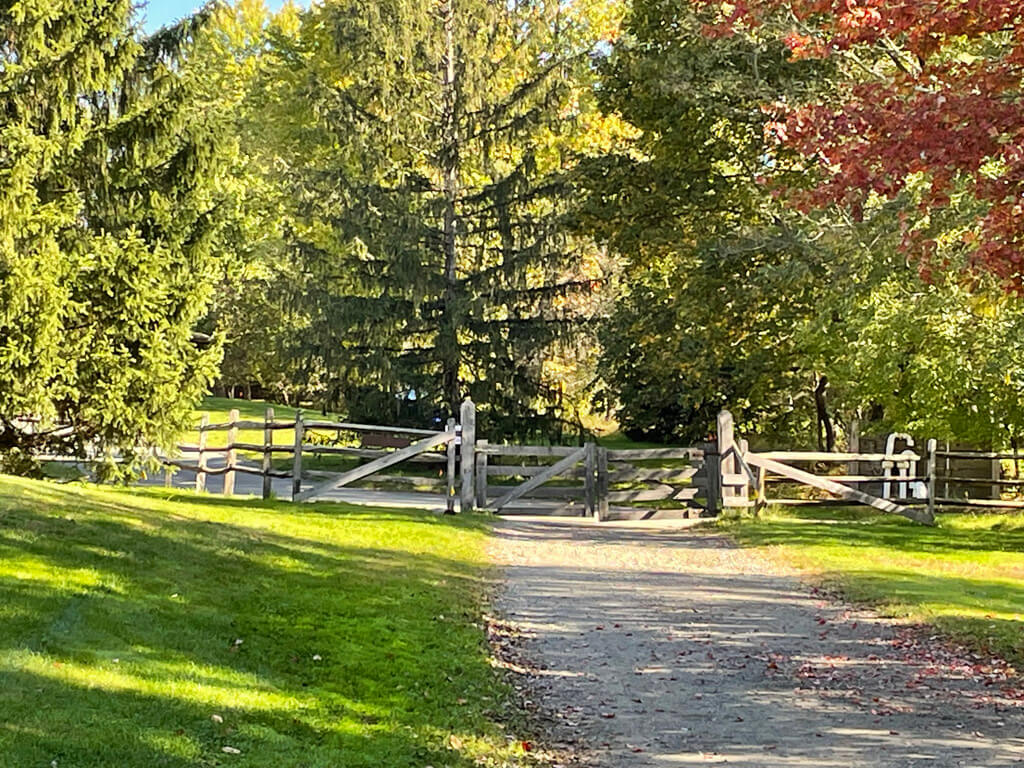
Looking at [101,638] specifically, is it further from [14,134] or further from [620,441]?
[620,441]

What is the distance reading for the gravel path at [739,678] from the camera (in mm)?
6426

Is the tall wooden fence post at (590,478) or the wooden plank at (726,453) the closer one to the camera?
the wooden plank at (726,453)

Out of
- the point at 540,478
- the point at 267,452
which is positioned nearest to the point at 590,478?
the point at 540,478

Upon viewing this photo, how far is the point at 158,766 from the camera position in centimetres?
506

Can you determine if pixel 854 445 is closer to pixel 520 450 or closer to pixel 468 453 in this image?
pixel 520 450

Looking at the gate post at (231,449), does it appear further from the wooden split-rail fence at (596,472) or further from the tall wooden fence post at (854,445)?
the tall wooden fence post at (854,445)

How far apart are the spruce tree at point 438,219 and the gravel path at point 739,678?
50.6 ft

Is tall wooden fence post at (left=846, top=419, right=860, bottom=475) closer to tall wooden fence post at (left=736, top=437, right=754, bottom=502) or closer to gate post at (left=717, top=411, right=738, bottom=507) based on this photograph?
tall wooden fence post at (left=736, top=437, right=754, bottom=502)

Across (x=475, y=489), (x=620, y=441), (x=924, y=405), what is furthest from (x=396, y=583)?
(x=620, y=441)

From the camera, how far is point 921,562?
1430cm

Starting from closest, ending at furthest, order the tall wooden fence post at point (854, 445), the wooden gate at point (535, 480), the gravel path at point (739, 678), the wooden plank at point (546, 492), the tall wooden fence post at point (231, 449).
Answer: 1. the gravel path at point (739, 678)
2. the wooden gate at point (535, 480)
3. the tall wooden fence post at point (231, 449)
4. the wooden plank at point (546, 492)
5. the tall wooden fence post at point (854, 445)

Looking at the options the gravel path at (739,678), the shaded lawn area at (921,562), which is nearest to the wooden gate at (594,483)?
the shaded lawn area at (921,562)

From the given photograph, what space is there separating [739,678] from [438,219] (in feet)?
70.4

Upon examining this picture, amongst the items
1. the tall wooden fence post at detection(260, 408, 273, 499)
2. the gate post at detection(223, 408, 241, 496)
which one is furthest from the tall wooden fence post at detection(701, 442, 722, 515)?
the gate post at detection(223, 408, 241, 496)
